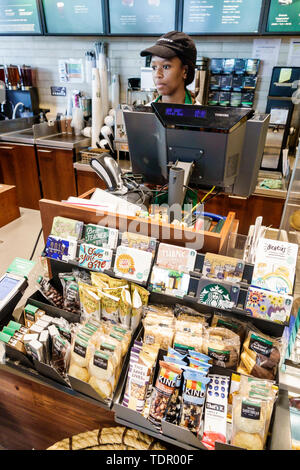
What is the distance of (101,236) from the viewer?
1255 millimetres

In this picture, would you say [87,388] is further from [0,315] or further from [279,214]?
[279,214]

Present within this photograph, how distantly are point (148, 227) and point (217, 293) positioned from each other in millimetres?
361

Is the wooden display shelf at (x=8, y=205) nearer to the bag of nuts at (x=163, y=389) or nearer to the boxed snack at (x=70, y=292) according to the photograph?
the boxed snack at (x=70, y=292)

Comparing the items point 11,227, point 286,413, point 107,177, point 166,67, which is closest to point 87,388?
point 286,413

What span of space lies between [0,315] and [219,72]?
10.5ft

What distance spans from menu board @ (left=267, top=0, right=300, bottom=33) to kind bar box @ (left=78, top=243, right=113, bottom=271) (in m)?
2.94

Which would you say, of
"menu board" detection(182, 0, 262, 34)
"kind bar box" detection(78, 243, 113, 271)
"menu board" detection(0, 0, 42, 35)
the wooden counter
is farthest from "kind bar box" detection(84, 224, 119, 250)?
"menu board" detection(0, 0, 42, 35)

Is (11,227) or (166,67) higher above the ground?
(166,67)

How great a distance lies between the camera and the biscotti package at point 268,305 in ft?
3.32

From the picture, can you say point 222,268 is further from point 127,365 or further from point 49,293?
point 49,293

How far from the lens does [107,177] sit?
148 centimetres

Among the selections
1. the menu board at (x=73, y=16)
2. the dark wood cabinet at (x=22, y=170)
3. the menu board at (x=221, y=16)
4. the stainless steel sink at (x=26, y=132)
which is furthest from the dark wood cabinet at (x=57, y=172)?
the menu board at (x=221, y=16)

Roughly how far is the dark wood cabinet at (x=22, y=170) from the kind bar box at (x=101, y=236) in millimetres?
2988

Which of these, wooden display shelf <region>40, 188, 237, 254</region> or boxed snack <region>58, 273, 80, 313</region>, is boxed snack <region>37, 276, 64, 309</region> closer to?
boxed snack <region>58, 273, 80, 313</region>
